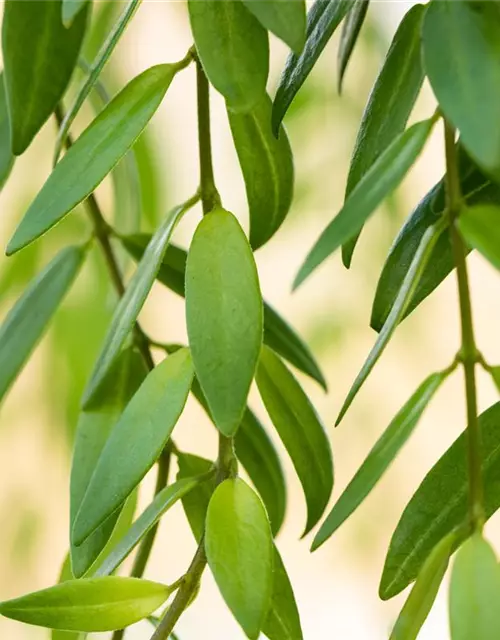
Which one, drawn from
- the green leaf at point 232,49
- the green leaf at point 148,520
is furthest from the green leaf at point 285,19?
the green leaf at point 148,520

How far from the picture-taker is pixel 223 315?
244mm

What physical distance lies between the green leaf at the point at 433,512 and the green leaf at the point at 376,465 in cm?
3

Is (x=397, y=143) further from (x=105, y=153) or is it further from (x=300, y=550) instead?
(x=300, y=550)

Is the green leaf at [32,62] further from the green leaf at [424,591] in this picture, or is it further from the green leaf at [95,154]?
the green leaf at [424,591]

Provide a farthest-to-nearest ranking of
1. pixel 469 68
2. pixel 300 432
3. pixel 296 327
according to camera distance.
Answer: pixel 296 327, pixel 300 432, pixel 469 68

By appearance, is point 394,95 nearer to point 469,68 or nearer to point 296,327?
point 469,68

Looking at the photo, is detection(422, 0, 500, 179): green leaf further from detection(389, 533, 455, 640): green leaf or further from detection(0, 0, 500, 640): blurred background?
detection(0, 0, 500, 640): blurred background

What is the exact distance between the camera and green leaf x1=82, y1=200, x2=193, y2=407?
28 cm

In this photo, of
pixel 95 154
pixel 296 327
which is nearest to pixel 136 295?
pixel 95 154

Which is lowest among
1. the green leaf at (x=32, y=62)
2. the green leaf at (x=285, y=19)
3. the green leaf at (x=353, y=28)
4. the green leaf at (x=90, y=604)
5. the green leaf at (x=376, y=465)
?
the green leaf at (x=376, y=465)

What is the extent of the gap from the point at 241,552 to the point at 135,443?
1.8 inches

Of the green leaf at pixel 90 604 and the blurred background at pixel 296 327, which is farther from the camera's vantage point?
the blurred background at pixel 296 327

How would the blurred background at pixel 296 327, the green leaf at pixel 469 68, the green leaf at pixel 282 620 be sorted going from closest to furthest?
the green leaf at pixel 469 68, the green leaf at pixel 282 620, the blurred background at pixel 296 327

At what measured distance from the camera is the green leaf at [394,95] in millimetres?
275
